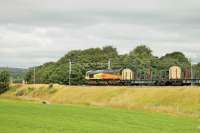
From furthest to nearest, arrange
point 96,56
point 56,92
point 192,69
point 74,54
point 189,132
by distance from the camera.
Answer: point 74,54 < point 96,56 < point 56,92 < point 192,69 < point 189,132

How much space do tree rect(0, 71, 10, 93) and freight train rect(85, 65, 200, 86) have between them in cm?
2443

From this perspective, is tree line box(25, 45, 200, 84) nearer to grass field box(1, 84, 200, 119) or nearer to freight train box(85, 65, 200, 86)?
freight train box(85, 65, 200, 86)

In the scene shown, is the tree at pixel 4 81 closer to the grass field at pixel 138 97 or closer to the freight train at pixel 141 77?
the grass field at pixel 138 97

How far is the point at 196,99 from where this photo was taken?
5862cm

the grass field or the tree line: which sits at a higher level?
the tree line

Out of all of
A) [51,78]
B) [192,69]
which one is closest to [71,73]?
[51,78]

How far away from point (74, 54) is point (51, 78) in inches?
1721

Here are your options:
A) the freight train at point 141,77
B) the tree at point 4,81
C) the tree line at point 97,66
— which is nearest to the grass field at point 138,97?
the freight train at point 141,77

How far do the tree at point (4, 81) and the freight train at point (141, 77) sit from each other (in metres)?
24.4

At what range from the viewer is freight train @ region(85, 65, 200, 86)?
83.8 metres

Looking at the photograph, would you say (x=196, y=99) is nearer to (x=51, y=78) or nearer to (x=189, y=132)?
(x=189, y=132)

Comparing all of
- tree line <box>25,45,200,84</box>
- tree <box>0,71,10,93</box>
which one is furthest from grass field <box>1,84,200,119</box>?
A: tree <box>0,71,10,93</box>

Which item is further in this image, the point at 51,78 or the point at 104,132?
the point at 51,78

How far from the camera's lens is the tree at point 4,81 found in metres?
123
